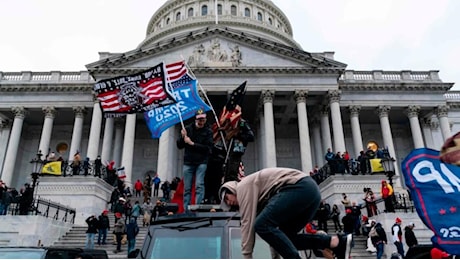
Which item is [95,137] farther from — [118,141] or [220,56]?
[220,56]

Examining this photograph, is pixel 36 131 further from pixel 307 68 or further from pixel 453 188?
pixel 453 188

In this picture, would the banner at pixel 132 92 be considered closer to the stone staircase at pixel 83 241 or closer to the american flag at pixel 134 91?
the american flag at pixel 134 91

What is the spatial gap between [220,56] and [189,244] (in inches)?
1236

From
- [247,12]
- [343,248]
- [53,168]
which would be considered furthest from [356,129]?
[247,12]

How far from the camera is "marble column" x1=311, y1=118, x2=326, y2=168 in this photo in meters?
36.2

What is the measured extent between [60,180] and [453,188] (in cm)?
2469

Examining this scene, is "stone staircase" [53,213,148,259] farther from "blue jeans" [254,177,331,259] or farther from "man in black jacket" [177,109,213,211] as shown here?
"blue jeans" [254,177,331,259]

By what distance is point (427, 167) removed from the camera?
4.42 metres

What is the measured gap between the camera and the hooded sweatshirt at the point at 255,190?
3.70 meters

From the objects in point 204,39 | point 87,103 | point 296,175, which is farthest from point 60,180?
point 296,175

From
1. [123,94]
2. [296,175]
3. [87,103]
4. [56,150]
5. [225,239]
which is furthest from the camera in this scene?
[56,150]

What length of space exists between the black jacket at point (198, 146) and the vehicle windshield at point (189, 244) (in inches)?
104

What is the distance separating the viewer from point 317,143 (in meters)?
37.2

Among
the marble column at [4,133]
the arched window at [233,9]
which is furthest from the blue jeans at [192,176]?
the arched window at [233,9]
